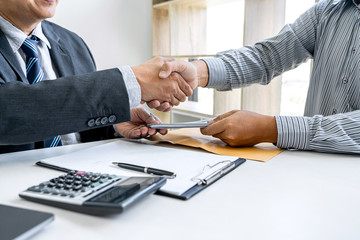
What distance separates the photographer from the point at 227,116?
951 mm

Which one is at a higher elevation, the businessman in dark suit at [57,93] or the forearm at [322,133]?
the businessman in dark suit at [57,93]

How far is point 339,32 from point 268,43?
0.86ft

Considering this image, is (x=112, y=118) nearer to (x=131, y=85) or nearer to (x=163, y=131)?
(x=131, y=85)

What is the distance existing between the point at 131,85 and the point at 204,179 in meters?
0.38

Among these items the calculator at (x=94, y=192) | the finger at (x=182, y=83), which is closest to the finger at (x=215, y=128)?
the finger at (x=182, y=83)

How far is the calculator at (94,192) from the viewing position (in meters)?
0.43

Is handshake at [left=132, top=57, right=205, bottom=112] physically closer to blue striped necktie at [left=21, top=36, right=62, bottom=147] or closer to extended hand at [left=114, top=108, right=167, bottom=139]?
extended hand at [left=114, top=108, right=167, bottom=139]

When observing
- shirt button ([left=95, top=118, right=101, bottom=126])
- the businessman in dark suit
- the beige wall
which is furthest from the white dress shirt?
the beige wall

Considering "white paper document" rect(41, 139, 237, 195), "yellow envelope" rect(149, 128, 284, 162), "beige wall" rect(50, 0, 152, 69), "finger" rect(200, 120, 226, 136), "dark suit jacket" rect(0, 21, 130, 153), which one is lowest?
"yellow envelope" rect(149, 128, 284, 162)

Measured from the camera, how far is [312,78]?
1198 mm

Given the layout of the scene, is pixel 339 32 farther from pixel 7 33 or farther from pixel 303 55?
pixel 7 33

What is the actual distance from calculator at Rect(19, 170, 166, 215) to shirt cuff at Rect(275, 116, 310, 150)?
0.47 meters

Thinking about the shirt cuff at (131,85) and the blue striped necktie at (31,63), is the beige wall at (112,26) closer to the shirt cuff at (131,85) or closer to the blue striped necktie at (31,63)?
the blue striped necktie at (31,63)

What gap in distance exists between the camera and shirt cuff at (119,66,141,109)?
0.83 m
